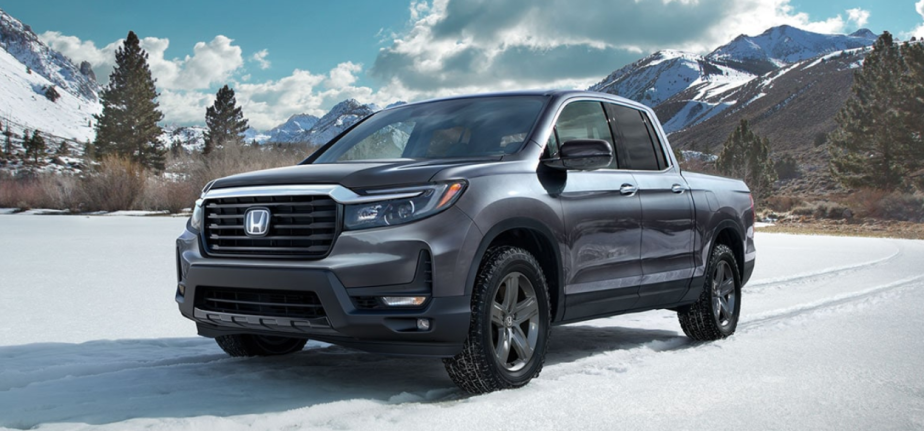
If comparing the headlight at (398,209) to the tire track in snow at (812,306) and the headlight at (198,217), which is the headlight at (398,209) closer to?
the headlight at (198,217)

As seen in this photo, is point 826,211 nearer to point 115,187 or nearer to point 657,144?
point 115,187

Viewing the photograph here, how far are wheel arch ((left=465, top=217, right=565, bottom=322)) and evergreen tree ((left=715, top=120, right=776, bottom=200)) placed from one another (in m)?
67.1

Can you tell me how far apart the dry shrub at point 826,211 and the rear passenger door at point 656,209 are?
53.0 m

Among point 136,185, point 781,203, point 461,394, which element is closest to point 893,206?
point 781,203

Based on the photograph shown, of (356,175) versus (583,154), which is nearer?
(356,175)

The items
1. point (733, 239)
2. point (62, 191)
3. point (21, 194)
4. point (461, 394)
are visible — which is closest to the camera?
point (461, 394)

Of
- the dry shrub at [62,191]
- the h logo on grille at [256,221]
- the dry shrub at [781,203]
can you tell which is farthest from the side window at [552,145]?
the dry shrub at [781,203]

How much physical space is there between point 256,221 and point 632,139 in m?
3.08

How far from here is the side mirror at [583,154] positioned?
16.6 ft

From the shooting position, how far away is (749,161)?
230 ft

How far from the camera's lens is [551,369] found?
5660 mm

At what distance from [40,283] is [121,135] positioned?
75258mm

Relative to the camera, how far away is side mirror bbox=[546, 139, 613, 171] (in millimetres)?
5074

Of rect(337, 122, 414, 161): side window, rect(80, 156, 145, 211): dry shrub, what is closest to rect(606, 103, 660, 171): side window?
rect(337, 122, 414, 161): side window
